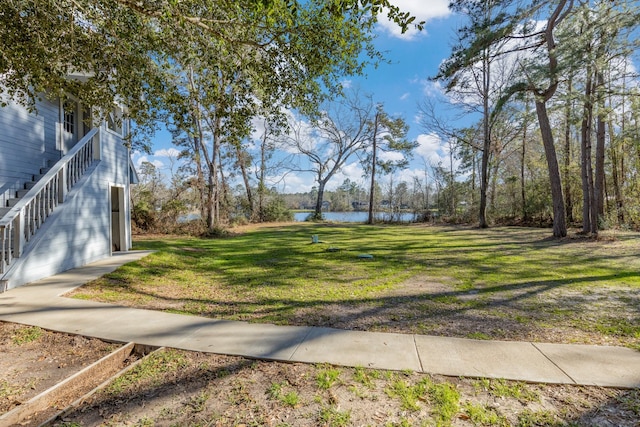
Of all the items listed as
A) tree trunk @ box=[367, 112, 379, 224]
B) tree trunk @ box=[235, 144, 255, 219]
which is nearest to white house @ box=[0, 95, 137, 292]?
tree trunk @ box=[235, 144, 255, 219]

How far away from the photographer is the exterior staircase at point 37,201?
4918 millimetres

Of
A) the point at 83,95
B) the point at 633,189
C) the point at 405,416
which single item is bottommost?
the point at 405,416

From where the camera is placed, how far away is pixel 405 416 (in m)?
2.08

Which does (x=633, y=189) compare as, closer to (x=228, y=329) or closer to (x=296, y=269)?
(x=296, y=269)

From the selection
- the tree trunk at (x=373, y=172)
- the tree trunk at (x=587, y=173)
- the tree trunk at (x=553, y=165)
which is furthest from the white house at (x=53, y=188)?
the tree trunk at (x=373, y=172)

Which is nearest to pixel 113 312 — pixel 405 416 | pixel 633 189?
pixel 405 416

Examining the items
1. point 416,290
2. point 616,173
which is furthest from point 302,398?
point 616,173

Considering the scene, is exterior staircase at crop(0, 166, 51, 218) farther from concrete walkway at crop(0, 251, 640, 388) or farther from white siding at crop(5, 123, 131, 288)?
concrete walkway at crop(0, 251, 640, 388)

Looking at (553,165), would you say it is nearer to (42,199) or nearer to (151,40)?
(151,40)

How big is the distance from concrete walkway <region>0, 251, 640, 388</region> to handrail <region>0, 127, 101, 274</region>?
1.40m

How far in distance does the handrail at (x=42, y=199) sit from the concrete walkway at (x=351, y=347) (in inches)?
55.1

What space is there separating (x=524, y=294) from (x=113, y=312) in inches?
247

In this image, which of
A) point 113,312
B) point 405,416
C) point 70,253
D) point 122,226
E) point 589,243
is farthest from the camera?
point 589,243

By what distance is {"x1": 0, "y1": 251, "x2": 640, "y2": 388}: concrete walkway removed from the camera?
8.53ft
